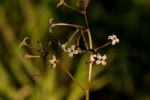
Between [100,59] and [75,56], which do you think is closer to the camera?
[100,59]

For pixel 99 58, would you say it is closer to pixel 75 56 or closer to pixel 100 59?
pixel 100 59

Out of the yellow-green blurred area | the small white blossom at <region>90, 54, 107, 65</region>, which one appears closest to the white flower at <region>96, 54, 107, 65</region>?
the small white blossom at <region>90, 54, 107, 65</region>

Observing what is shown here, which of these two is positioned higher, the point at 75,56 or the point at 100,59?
the point at 75,56

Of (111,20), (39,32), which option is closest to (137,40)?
(111,20)

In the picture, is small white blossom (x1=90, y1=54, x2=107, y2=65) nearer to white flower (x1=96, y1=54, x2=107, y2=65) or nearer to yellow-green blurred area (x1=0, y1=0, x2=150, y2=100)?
white flower (x1=96, y1=54, x2=107, y2=65)

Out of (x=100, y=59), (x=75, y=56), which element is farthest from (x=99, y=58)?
(x=75, y=56)

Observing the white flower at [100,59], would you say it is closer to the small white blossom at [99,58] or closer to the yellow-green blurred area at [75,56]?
the small white blossom at [99,58]

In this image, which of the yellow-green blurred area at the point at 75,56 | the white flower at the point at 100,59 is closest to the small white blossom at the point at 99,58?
the white flower at the point at 100,59

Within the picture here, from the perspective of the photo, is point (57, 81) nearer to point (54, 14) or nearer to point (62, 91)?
point (62, 91)
